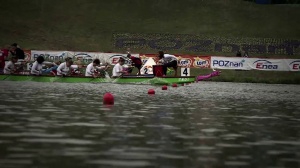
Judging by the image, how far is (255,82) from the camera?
4912 centimetres

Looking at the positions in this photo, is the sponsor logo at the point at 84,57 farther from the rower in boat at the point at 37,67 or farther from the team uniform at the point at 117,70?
the team uniform at the point at 117,70

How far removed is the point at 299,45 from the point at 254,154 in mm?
58546

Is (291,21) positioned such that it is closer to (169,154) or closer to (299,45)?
(299,45)

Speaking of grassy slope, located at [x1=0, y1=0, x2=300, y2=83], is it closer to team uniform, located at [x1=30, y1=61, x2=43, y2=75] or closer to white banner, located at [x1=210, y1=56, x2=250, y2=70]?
white banner, located at [x1=210, y1=56, x2=250, y2=70]

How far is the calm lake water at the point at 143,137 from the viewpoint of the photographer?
9.27 meters

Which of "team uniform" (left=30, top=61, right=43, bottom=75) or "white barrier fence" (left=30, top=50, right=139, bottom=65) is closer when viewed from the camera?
"team uniform" (left=30, top=61, right=43, bottom=75)

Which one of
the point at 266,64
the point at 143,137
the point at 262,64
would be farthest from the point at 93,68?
the point at 143,137

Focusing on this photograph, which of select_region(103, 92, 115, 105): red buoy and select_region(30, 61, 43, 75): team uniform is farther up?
select_region(30, 61, 43, 75): team uniform

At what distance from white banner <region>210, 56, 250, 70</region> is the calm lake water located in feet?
104

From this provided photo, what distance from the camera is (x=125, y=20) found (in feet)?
249

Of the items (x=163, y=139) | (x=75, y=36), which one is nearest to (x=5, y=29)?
(x=75, y=36)

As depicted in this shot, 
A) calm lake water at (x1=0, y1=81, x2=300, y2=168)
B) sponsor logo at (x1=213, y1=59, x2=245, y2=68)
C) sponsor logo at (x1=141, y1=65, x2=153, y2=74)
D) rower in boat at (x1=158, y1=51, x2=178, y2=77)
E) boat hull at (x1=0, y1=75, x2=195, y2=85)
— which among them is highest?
rower in boat at (x1=158, y1=51, x2=178, y2=77)

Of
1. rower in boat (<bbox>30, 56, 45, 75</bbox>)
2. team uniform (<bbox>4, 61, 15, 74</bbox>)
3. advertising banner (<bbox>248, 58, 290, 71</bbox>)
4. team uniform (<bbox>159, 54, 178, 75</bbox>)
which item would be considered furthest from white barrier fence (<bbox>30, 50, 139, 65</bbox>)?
team uniform (<bbox>4, 61, 15, 74</bbox>)

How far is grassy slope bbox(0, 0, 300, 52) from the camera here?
6712 cm
